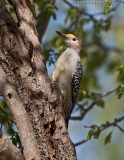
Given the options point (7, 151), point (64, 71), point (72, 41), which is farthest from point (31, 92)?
point (72, 41)

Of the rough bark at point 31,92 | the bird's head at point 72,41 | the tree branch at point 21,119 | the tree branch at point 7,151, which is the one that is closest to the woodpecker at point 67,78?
the bird's head at point 72,41

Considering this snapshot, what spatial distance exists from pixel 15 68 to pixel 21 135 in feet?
2.92

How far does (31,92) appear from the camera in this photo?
5.00 metres

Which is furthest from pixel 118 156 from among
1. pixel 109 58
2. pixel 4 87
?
pixel 4 87

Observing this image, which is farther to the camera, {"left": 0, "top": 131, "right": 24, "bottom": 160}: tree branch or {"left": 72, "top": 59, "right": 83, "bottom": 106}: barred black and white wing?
{"left": 72, "top": 59, "right": 83, "bottom": 106}: barred black and white wing

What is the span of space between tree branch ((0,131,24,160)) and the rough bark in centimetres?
16

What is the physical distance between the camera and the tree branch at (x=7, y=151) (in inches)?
169

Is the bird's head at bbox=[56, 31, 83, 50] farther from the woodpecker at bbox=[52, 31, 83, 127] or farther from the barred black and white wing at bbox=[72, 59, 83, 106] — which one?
the barred black and white wing at bbox=[72, 59, 83, 106]

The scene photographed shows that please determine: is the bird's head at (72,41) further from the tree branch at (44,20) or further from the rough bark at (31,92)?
the rough bark at (31,92)

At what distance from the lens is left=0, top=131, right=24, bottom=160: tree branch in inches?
169

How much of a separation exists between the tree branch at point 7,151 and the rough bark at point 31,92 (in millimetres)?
161

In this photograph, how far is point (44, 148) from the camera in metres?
4.77

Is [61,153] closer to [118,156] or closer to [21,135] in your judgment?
[21,135]

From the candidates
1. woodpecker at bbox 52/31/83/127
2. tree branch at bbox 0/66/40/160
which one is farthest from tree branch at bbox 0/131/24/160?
woodpecker at bbox 52/31/83/127
